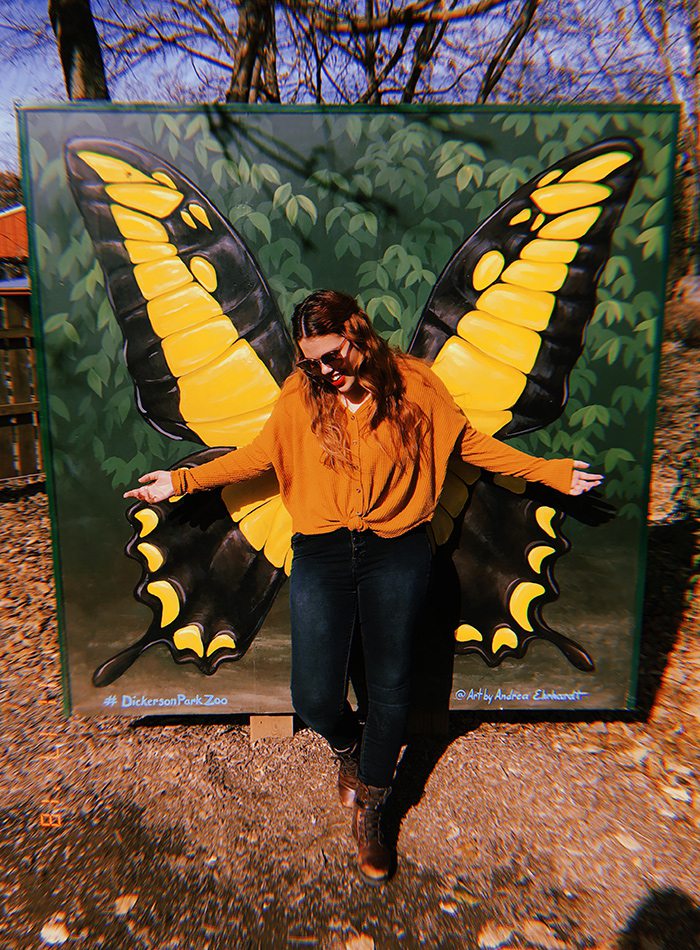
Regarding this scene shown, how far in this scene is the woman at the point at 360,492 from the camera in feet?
6.54

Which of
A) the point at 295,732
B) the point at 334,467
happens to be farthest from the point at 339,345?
the point at 295,732

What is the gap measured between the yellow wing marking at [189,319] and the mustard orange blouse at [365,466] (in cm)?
29

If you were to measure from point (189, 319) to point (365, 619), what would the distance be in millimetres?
1272

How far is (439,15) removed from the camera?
658 centimetres

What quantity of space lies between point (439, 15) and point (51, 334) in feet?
20.3

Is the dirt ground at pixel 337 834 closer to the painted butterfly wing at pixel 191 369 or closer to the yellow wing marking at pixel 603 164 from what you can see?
the painted butterfly wing at pixel 191 369

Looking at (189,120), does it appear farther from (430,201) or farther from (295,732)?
(295,732)

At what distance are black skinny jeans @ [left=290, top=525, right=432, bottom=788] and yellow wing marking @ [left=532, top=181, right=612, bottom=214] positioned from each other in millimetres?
1285

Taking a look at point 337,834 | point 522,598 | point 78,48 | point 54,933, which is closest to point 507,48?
point 78,48

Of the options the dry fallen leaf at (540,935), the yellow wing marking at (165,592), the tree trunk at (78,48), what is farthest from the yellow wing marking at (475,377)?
the tree trunk at (78,48)

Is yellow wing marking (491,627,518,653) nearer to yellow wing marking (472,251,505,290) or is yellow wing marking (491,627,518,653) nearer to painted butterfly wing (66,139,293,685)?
painted butterfly wing (66,139,293,685)

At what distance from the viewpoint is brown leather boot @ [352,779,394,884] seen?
216 centimetres

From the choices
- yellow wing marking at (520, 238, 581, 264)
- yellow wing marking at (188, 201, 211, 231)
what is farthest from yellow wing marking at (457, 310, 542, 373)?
yellow wing marking at (188, 201, 211, 231)

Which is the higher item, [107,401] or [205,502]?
[107,401]
